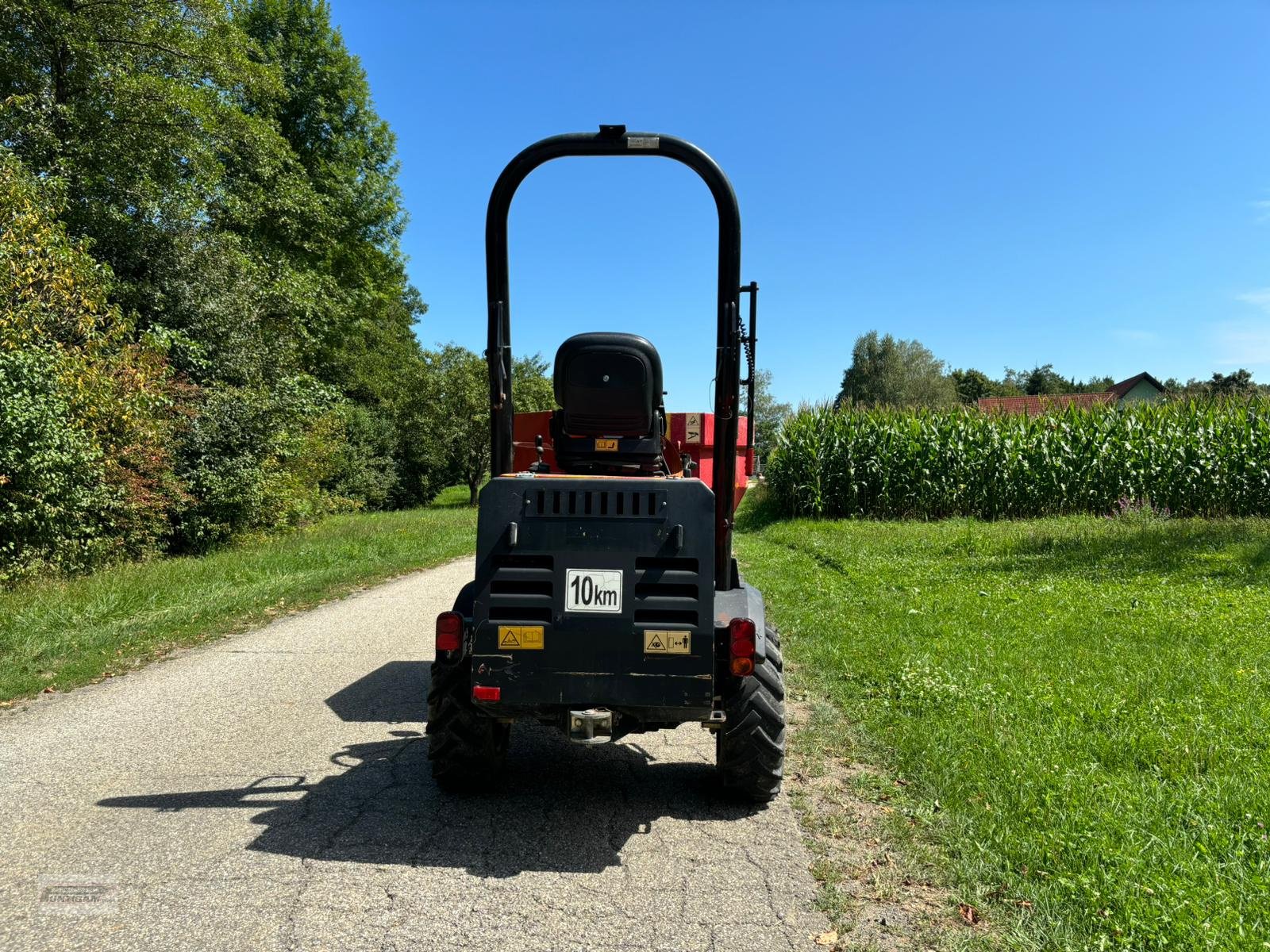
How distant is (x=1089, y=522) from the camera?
17719mm

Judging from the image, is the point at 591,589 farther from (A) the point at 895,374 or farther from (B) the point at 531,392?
(A) the point at 895,374

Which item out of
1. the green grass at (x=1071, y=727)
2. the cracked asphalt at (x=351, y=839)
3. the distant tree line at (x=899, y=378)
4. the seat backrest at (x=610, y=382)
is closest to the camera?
the cracked asphalt at (x=351, y=839)

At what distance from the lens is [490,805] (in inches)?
173

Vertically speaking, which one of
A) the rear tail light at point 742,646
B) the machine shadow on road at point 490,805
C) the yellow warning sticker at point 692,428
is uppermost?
the yellow warning sticker at point 692,428

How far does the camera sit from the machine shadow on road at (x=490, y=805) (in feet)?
12.5

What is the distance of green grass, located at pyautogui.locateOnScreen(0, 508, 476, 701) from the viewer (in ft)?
23.5

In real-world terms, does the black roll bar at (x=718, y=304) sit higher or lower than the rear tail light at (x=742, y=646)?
higher

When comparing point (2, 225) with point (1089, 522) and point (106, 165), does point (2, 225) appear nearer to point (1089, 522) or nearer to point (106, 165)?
point (106, 165)

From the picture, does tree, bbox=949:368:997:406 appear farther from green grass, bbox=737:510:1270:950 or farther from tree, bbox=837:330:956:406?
green grass, bbox=737:510:1270:950

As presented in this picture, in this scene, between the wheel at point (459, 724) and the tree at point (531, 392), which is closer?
the wheel at point (459, 724)

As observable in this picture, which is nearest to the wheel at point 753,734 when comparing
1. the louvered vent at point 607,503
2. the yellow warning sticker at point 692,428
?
the louvered vent at point 607,503

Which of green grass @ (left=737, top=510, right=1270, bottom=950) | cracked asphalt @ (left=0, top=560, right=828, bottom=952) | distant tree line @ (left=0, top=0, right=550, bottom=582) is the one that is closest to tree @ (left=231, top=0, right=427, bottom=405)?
distant tree line @ (left=0, top=0, right=550, bottom=582)

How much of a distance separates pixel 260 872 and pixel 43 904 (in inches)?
29.6

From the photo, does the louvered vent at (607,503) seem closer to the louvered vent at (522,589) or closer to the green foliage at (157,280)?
the louvered vent at (522,589)
